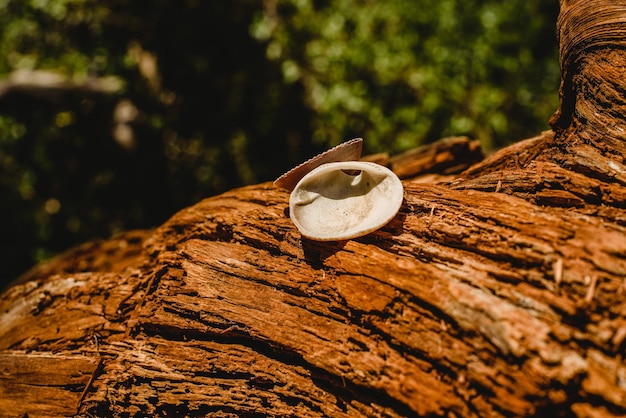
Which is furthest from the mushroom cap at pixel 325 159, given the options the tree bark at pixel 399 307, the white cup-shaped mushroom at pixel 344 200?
the tree bark at pixel 399 307

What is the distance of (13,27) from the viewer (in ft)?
18.6

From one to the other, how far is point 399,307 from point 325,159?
2.81ft

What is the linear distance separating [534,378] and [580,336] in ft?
0.73

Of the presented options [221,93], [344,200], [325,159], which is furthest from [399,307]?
[221,93]

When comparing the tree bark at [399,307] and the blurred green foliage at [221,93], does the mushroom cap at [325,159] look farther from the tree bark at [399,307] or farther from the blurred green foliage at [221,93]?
the blurred green foliage at [221,93]

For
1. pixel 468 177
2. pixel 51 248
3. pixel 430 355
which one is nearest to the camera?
pixel 430 355

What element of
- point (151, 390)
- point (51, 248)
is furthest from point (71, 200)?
point (151, 390)

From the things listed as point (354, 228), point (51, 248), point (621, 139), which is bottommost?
point (51, 248)

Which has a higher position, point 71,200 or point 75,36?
point 75,36

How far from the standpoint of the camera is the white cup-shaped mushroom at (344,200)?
1.91 meters

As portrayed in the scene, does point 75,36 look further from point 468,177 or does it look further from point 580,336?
point 580,336

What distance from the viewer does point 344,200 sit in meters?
2.18

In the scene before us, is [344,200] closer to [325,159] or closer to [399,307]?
[325,159]

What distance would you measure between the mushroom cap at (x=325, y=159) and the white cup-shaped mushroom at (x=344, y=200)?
0.05 metres
